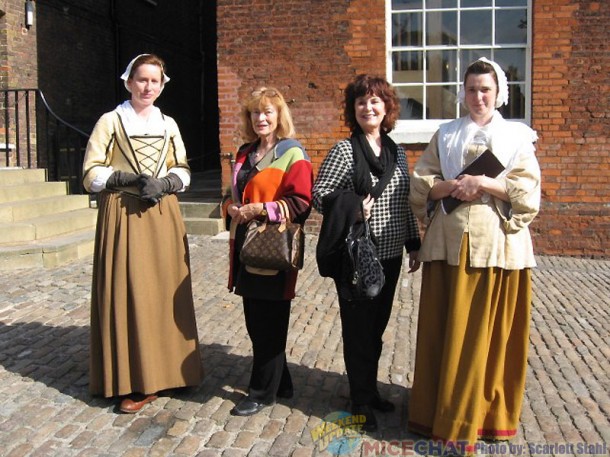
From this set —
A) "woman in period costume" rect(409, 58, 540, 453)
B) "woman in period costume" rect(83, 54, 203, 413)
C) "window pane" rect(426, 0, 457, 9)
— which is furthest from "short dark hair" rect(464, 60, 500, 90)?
"window pane" rect(426, 0, 457, 9)

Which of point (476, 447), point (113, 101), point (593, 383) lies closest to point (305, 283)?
point (593, 383)

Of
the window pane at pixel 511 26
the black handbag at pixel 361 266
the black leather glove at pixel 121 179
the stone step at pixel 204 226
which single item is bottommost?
the stone step at pixel 204 226

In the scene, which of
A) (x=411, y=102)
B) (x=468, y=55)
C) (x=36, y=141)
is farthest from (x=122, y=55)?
(x=468, y=55)

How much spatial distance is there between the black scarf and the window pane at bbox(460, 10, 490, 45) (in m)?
5.77

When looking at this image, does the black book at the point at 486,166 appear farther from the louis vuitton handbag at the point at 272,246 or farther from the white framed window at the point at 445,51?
the white framed window at the point at 445,51

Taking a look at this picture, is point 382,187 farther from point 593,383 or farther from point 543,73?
point 543,73

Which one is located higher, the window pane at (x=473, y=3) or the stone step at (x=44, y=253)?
the window pane at (x=473, y=3)

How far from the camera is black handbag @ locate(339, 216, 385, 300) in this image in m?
3.19

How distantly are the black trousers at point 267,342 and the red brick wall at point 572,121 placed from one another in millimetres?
5634

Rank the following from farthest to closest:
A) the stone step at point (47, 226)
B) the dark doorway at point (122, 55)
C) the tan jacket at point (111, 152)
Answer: the dark doorway at point (122, 55), the stone step at point (47, 226), the tan jacket at point (111, 152)

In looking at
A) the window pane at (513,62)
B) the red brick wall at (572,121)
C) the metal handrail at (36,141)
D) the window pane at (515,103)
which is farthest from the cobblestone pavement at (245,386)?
the metal handrail at (36,141)

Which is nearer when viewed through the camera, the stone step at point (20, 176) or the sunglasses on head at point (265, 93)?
the sunglasses on head at point (265, 93)

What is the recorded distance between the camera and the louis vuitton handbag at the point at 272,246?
3363 millimetres

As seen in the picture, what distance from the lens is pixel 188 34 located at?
1739 centimetres
